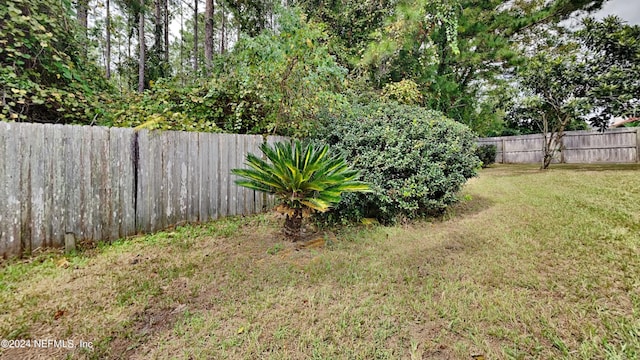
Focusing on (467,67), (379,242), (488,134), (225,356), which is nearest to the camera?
(225,356)

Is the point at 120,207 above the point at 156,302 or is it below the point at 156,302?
above

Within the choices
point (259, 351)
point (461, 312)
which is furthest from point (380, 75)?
point (259, 351)

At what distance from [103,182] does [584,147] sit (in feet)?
49.6

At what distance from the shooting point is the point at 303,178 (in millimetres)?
2676

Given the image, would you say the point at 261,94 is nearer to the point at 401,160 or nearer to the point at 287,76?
the point at 287,76

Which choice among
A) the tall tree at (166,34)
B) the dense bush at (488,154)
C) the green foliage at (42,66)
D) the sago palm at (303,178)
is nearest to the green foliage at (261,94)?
the green foliage at (42,66)

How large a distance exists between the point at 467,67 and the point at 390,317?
12644 mm

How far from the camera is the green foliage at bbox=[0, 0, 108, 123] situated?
281 cm

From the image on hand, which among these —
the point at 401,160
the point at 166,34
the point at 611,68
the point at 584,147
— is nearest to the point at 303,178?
the point at 401,160

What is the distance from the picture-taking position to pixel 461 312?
1688 millimetres

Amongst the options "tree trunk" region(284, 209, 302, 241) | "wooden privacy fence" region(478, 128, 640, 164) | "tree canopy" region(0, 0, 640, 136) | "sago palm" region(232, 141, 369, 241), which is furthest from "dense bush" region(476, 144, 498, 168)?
"tree trunk" region(284, 209, 302, 241)

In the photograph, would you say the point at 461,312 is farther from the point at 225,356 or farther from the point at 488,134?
the point at 488,134

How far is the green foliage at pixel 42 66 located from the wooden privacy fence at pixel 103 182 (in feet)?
1.59

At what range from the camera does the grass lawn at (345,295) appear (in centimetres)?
142
